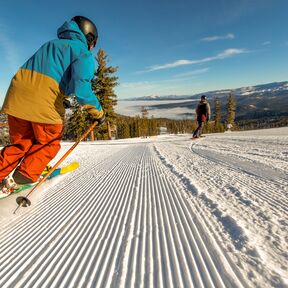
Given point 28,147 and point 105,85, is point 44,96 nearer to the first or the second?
point 28,147

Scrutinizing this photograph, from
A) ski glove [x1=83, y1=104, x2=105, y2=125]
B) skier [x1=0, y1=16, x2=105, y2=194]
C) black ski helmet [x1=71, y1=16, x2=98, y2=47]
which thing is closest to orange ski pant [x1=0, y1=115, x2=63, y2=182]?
skier [x1=0, y1=16, x2=105, y2=194]

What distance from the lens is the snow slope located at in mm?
1315

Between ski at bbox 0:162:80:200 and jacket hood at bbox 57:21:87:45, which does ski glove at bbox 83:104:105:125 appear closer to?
jacket hood at bbox 57:21:87:45

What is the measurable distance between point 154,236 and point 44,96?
1.95 metres

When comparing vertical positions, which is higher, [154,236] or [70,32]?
[70,32]

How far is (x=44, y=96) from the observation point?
2.71m

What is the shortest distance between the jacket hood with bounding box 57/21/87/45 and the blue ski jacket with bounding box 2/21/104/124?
8 centimetres

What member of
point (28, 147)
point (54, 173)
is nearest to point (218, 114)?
point (54, 173)

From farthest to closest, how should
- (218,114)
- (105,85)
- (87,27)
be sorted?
1. (218,114)
2. (105,85)
3. (87,27)

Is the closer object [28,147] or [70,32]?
[70,32]

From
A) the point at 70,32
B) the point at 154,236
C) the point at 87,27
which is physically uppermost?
the point at 87,27

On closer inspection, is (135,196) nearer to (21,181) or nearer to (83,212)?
(83,212)

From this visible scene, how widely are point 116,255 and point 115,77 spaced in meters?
33.2

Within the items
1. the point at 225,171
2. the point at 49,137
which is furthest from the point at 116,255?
the point at 225,171
